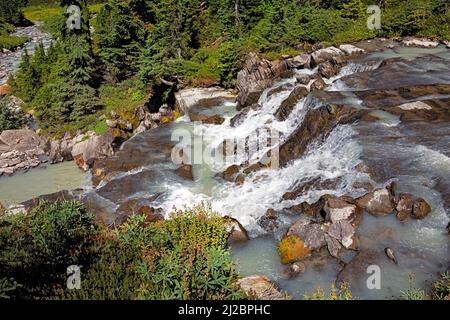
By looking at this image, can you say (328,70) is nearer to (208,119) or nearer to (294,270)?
(208,119)

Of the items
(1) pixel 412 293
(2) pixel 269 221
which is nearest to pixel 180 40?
(2) pixel 269 221

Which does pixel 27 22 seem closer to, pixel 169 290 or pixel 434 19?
pixel 434 19

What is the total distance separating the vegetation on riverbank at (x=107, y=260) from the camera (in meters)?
7.99

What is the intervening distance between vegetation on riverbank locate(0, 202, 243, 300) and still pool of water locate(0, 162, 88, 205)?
13.3 metres

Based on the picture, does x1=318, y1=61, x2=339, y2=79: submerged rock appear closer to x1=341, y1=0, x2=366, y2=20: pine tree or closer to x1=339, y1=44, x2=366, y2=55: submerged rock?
x1=339, y1=44, x2=366, y2=55: submerged rock

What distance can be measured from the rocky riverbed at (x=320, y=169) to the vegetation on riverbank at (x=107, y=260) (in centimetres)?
375

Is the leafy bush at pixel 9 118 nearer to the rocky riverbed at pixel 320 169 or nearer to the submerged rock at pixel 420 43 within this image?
the rocky riverbed at pixel 320 169

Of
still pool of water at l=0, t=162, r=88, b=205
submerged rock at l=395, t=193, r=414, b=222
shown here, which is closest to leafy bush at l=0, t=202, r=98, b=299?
submerged rock at l=395, t=193, r=414, b=222

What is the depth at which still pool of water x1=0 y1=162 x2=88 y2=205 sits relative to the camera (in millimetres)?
24797

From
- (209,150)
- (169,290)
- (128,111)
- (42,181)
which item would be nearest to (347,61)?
(209,150)

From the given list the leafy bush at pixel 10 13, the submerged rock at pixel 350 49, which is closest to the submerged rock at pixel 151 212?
the submerged rock at pixel 350 49

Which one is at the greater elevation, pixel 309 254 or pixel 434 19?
pixel 434 19

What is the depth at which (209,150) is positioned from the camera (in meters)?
24.7
